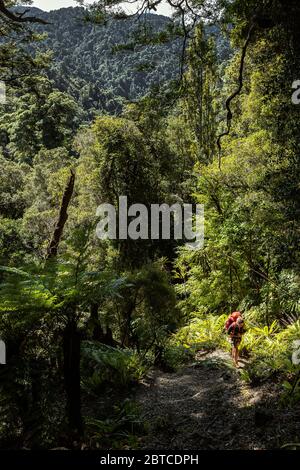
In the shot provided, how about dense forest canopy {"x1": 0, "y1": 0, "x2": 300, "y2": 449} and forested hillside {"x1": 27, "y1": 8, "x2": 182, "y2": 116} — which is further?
forested hillside {"x1": 27, "y1": 8, "x2": 182, "y2": 116}

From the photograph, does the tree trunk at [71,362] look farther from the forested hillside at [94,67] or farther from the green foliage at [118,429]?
the forested hillside at [94,67]

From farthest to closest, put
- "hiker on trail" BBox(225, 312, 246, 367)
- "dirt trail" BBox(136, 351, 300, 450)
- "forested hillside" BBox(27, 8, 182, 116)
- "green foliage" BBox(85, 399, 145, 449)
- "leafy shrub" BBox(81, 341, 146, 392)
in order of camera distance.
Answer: "forested hillside" BBox(27, 8, 182, 116) < "hiker on trail" BBox(225, 312, 246, 367) < "leafy shrub" BBox(81, 341, 146, 392) < "green foliage" BBox(85, 399, 145, 449) < "dirt trail" BBox(136, 351, 300, 450)

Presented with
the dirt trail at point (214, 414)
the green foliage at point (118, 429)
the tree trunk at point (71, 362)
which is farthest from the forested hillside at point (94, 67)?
the tree trunk at point (71, 362)

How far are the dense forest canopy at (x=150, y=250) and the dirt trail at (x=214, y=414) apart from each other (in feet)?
0.43

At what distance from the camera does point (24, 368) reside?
4.17 metres

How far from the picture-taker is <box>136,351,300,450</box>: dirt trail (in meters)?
4.27

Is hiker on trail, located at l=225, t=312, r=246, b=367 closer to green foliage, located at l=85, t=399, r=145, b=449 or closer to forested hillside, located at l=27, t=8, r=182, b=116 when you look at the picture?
green foliage, located at l=85, t=399, r=145, b=449

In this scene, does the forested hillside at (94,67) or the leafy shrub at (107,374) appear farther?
the forested hillside at (94,67)

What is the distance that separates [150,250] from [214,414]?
11.2 metres

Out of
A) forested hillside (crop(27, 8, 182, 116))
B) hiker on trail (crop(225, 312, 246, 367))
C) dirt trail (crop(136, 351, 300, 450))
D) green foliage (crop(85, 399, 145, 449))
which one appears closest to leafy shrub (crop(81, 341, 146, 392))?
dirt trail (crop(136, 351, 300, 450))

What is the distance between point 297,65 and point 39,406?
5606mm

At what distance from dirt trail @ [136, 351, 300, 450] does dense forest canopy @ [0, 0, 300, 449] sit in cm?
13

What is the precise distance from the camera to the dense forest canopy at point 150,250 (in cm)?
432
